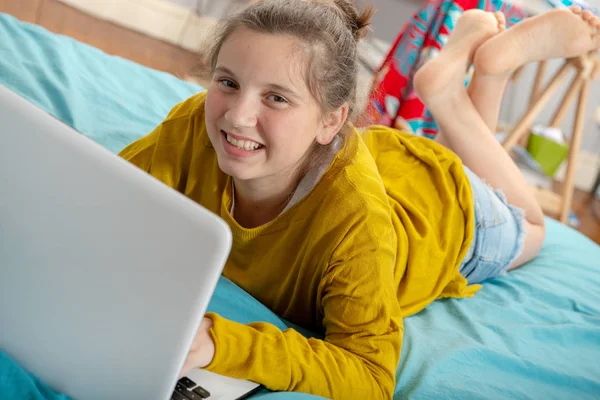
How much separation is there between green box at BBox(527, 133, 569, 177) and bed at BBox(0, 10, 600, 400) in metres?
1.71

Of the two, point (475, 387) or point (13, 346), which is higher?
point (13, 346)

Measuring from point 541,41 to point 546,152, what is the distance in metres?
2.06

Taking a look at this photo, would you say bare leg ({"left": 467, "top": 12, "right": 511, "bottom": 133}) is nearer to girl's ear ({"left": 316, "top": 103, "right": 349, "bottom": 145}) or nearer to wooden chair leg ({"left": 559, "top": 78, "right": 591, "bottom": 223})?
girl's ear ({"left": 316, "top": 103, "right": 349, "bottom": 145})

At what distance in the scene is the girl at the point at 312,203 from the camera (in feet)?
2.76

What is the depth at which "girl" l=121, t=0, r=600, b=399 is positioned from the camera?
2.76ft

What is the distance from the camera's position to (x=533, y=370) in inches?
43.6

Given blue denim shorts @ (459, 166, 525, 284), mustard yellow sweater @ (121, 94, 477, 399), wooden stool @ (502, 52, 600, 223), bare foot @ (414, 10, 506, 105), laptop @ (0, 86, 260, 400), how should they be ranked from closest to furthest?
1. laptop @ (0, 86, 260, 400)
2. mustard yellow sweater @ (121, 94, 477, 399)
3. blue denim shorts @ (459, 166, 525, 284)
4. bare foot @ (414, 10, 506, 105)
5. wooden stool @ (502, 52, 600, 223)

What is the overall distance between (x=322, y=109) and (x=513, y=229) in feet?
2.23

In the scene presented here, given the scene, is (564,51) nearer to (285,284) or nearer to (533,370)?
(533,370)

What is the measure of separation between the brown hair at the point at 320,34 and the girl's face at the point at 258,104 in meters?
0.02

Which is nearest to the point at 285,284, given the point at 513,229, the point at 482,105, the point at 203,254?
the point at 203,254

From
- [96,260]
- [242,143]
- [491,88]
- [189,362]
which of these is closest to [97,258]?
[96,260]

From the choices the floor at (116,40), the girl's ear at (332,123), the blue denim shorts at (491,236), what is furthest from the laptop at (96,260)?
the floor at (116,40)

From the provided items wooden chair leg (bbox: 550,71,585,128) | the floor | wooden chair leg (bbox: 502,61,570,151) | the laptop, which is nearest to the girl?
the laptop
